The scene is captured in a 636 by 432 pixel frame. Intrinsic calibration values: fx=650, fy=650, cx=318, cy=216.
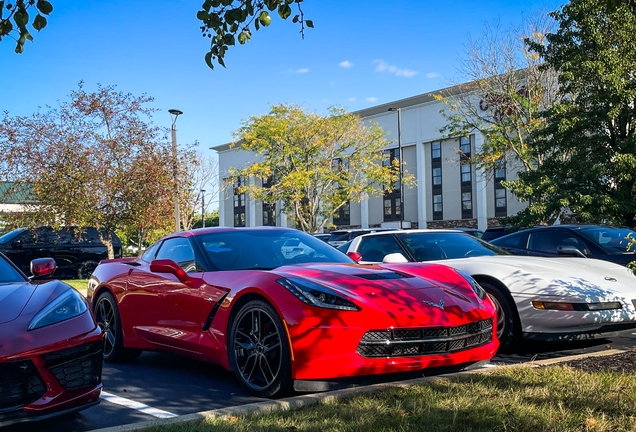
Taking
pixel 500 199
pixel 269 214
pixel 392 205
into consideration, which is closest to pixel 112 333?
pixel 500 199

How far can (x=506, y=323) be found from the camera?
253 inches

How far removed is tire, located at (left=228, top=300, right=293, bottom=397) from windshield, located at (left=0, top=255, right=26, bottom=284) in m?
1.63

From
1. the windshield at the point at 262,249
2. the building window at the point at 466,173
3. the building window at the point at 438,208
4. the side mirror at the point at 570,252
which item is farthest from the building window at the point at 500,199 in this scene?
the windshield at the point at 262,249

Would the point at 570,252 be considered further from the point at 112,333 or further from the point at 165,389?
the point at 112,333

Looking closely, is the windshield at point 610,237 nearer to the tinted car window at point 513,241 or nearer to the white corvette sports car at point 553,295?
the tinted car window at point 513,241

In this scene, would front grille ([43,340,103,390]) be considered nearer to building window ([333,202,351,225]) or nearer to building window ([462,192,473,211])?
building window ([462,192,473,211])

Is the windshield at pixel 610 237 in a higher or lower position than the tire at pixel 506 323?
higher

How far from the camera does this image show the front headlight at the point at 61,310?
3859mm

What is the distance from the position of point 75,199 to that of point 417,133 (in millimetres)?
40383

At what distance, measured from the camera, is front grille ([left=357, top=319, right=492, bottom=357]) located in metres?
4.46

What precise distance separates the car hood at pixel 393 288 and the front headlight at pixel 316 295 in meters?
0.07

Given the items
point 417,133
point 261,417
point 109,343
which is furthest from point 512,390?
point 417,133

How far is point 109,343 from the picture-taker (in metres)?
6.71

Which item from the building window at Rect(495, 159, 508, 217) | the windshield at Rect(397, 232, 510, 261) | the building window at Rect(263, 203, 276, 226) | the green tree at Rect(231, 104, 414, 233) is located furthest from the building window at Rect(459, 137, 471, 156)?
the windshield at Rect(397, 232, 510, 261)
